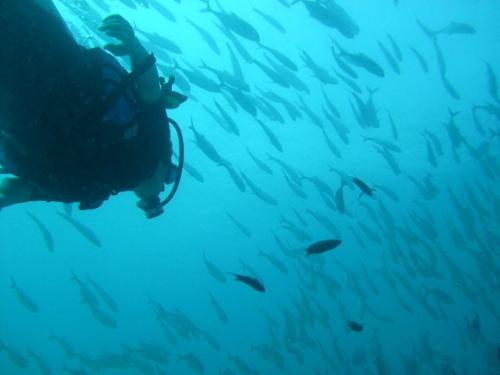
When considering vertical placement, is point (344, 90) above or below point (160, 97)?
below

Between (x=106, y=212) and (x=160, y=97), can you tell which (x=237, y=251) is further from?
(x=160, y=97)

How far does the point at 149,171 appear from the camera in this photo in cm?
271

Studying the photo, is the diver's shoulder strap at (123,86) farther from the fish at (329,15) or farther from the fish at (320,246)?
the fish at (329,15)

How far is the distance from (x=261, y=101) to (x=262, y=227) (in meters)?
40.0

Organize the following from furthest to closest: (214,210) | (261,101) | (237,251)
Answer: (237,251), (214,210), (261,101)

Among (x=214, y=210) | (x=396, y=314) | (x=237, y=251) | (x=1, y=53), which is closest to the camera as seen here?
(x=1, y=53)

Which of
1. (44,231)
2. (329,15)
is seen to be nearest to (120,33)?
(329,15)

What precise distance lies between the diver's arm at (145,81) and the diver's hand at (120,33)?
24mm

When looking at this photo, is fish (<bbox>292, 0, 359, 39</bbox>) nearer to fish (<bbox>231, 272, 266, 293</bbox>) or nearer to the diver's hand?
fish (<bbox>231, 272, 266, 293</bbox>)

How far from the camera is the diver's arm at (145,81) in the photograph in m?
2.62

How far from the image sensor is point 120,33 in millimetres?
2586

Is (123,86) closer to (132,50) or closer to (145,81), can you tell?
(145,81)

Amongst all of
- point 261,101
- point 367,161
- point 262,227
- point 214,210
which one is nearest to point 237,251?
point 262,227

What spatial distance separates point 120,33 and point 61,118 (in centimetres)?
73
